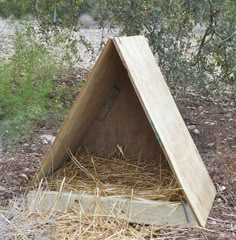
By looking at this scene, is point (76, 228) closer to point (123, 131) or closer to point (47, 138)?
point (123, 131)

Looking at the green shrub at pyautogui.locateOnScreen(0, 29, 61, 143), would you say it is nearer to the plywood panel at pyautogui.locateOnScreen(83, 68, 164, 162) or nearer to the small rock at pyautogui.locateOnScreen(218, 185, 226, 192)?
the plywood panel at pyautogui.locateOnScreen(83, 68, 164, 162)

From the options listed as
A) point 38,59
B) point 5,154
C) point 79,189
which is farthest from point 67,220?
point 38,59

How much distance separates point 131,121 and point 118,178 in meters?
0.33

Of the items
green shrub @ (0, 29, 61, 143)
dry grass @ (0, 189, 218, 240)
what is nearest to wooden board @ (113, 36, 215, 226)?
dry grass @ (0, 189, 218, 240)

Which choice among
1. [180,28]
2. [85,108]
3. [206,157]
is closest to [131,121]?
[85,108]

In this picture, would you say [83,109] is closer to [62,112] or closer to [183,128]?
[183,128]

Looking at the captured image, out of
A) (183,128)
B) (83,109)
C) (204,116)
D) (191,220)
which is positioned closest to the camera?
(191,220)

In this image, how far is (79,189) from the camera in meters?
2.80

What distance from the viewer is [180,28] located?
13.3 ft

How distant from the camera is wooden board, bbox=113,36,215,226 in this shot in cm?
247

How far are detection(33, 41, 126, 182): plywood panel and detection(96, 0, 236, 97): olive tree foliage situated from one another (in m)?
1.03

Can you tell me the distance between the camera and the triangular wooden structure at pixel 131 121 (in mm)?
2506

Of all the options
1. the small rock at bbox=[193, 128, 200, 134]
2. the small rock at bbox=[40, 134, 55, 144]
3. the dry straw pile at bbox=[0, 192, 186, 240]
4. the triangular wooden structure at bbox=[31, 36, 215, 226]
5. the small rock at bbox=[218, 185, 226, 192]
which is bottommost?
the small rock at bbox=[193, 128, 200, 134]

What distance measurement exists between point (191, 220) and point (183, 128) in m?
0.53
